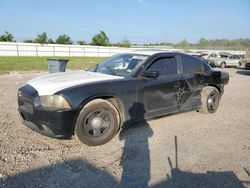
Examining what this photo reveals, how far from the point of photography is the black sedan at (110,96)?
12.7 ft

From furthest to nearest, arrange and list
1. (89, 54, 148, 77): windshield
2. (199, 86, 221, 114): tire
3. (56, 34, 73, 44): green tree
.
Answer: (56, 34, 73, 44): green tree, (199, 86, 221, 114): tire, (89, 54, 148, 77): windshield

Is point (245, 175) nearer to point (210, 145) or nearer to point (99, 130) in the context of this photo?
point (210, 145)

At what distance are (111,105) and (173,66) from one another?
6.15 ft

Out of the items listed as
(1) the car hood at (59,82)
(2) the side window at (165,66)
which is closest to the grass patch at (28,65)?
(1) the car hood at (59,82)

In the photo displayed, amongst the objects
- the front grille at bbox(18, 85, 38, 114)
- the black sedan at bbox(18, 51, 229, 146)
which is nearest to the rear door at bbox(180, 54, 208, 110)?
the black sedan at bbox(18, 51, 229, 146)

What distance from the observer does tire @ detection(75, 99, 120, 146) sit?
158 inches

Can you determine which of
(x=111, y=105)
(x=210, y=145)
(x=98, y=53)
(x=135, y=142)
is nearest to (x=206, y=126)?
(x=210, y=145)

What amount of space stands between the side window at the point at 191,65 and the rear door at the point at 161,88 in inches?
10.7

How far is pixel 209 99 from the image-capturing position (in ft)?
20.5

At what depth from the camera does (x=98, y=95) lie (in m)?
4.11

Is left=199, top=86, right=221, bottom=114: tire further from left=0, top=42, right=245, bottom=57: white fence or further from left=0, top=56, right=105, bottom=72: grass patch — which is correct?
left=0, top=42, right=245, bottom=57: white fence

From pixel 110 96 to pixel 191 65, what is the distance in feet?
8.24

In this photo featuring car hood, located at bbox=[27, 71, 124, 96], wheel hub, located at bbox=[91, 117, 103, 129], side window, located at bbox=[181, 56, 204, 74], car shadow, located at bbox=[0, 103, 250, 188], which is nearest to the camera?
car shadow, located at bbox=[0, 103, 250, 188]

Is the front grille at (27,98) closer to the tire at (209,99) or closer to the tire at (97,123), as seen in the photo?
the tire at (97,123)
